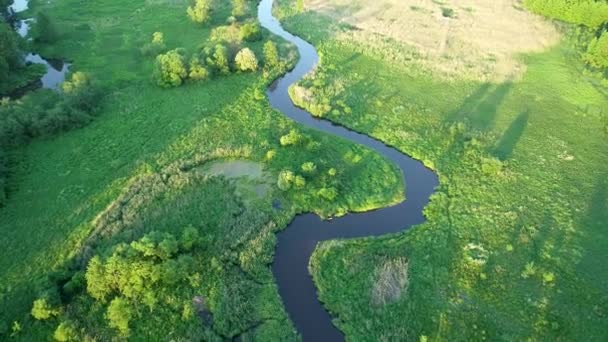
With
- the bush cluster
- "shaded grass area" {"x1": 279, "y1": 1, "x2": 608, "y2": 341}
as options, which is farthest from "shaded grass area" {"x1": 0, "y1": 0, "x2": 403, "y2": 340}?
"shaded grass area" {"x1": 279, "y1": 1, "x2": 608, "y2": 341}

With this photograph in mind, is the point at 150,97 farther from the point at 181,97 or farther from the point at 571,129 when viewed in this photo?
the point at 571,129

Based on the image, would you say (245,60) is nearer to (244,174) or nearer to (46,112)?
(244,174)

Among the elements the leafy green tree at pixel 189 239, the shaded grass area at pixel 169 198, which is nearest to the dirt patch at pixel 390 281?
the shaded grass area at pixel 169 198

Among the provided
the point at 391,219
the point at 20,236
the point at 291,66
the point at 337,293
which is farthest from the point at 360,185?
the point at 20,236

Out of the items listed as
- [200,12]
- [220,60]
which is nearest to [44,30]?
[200,12]

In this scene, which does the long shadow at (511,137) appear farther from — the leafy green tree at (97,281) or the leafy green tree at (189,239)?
the leafy green tree at (97,281)

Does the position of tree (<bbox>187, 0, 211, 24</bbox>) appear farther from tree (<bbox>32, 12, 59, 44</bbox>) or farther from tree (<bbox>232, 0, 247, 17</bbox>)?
tree (<bbox>32, 12, 59, 44</bbox>)
